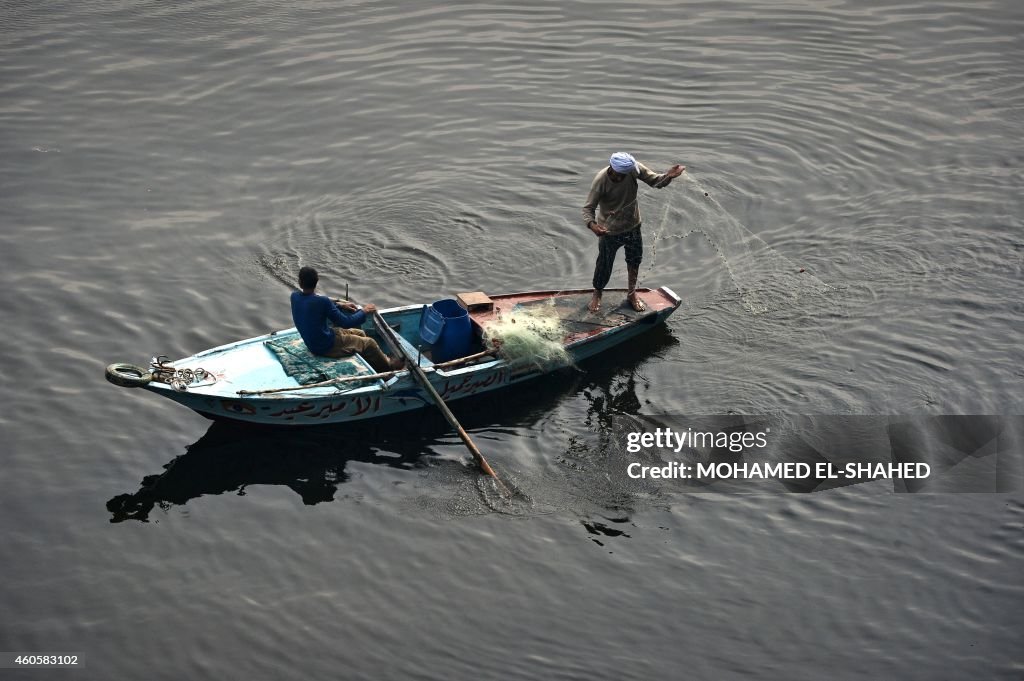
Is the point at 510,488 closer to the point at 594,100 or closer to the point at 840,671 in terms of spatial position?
the point at 840,671

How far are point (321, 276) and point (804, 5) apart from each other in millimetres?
12052

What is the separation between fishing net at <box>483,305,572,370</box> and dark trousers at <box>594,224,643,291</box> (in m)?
0.80

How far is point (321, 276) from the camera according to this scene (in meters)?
13.7

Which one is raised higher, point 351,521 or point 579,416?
point 579,416

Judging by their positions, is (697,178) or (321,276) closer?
(321,276)

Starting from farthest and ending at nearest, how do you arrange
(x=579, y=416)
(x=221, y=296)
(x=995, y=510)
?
(x=221, y=296)
(x=579, y=416)
(x=995, y=510)

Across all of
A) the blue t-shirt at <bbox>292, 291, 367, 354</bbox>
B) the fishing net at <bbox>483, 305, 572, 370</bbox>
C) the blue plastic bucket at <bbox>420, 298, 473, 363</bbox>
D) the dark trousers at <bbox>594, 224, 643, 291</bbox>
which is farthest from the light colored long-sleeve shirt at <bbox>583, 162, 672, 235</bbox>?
the blue t-shirt at <bbox>292, 291, 367, 354</bbox>

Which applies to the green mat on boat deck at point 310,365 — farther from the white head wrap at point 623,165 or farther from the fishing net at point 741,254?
the fishing net at point 741,254

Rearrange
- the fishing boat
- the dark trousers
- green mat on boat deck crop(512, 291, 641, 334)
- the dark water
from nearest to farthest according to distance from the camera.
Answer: the dark water
the fishing boat
green mat on boat deck crop(512, 291, 641, 334)
the dark trousers

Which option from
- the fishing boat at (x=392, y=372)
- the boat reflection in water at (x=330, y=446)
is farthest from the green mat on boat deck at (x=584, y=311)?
the boat reflection in water at (x=330, y=446)

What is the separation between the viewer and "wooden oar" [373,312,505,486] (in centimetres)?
1052

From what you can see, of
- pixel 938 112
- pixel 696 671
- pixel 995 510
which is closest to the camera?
pixel 696 671

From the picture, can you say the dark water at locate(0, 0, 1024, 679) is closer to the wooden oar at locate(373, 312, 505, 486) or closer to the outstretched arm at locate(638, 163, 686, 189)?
the wooden oar at locate(373, 312, 505, 486)

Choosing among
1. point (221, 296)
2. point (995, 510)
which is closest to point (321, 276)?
point (221, 296)
